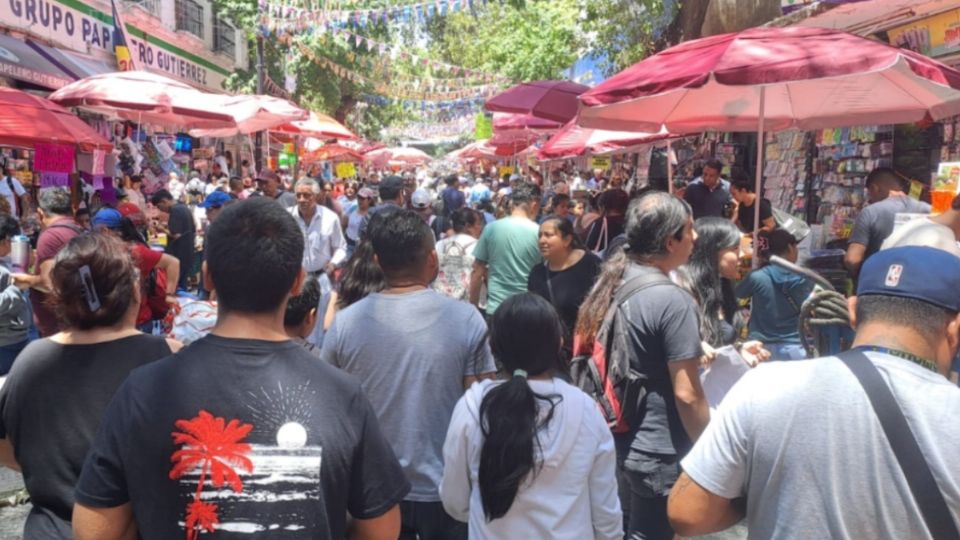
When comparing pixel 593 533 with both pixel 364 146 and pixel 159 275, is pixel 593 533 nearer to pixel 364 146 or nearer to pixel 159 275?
pixel 159 275

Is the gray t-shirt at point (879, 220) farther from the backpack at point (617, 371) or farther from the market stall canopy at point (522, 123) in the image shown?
the market stall canopy at point (522, 123)

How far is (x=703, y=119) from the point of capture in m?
7.55

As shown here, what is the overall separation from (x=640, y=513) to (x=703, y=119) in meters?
4.77

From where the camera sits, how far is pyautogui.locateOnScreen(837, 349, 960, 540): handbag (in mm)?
1885

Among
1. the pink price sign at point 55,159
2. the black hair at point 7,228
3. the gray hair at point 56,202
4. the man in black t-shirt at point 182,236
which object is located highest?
the pink price sign at point 55,159

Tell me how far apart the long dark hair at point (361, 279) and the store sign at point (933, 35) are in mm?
6278

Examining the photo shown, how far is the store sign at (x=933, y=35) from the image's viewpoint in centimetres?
801

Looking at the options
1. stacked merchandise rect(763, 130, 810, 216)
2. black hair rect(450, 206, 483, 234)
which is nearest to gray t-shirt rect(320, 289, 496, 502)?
black hair rect(450, 206, 483, 234)

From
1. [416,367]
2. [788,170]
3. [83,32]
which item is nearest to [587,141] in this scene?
[788,170]

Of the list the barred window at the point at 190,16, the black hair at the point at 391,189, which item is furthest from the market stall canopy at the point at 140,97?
the barred window at the point at 190,16

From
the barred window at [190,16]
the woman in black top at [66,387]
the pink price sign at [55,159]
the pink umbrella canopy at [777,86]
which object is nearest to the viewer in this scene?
the woman in black top at [66,387]

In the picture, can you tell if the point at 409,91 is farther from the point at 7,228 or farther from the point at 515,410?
the point at 515,410

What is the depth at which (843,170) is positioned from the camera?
1046cm

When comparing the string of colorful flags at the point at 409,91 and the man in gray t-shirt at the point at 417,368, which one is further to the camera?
the string of colorful flags at the point at 409,91
